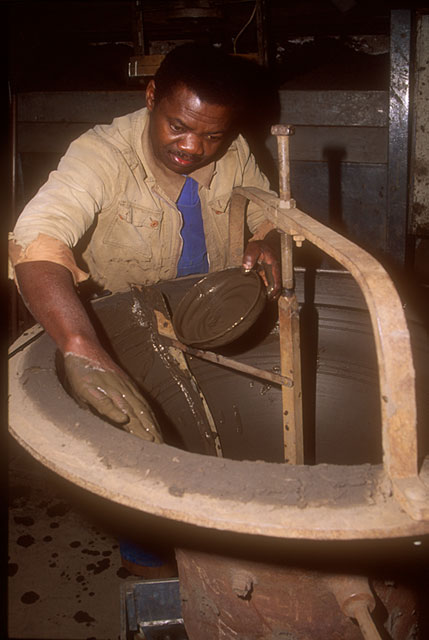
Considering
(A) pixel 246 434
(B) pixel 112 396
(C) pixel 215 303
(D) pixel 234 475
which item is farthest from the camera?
(A) pixel 246 434

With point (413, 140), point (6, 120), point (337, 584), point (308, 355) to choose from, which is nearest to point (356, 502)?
point (337, 584)

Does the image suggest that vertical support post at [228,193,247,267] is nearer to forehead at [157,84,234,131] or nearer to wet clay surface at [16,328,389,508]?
forehead at [157,84,234,131]

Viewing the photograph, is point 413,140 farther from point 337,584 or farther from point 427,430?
point 337,584

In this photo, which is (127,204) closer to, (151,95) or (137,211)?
(137,211)

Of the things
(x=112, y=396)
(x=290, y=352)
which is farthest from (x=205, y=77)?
(x=112, y=396)

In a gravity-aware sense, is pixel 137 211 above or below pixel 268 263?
above

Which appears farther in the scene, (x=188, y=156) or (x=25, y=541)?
(x=25, y=541)

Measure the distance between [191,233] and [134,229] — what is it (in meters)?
0.33

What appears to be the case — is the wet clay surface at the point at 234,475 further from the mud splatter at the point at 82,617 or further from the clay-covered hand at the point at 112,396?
the mud splatter at the point at 82,617

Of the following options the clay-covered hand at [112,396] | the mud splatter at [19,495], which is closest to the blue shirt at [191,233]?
the clay-covered hand at [112,396]

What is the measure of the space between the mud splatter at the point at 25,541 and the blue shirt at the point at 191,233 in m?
1.64

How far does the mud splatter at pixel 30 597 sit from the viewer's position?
2520 mm

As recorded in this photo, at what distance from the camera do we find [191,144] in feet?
7.19

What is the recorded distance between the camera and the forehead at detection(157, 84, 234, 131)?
2062 millimetres
